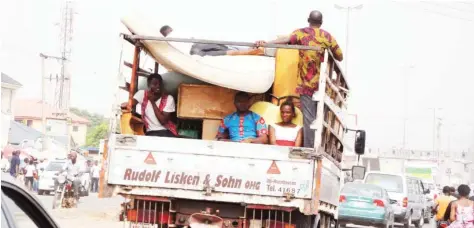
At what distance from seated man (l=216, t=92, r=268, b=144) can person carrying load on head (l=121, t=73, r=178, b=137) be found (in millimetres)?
670

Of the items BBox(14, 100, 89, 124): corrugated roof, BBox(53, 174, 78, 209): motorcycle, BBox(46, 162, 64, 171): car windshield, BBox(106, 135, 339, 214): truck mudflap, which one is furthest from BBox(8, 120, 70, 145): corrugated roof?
BBox(106, 135, 339, 214): truck mudflap

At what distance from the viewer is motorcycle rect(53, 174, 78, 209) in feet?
71.2

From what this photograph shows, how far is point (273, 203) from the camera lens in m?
8.70

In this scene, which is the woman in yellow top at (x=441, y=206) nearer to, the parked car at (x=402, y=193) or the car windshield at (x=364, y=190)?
the car windshield at (x=364, y=190)

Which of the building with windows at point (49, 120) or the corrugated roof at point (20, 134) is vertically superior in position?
the building with windows at point (49, 120)

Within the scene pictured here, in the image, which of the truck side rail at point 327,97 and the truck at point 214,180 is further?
the truck side rail at point 327,97

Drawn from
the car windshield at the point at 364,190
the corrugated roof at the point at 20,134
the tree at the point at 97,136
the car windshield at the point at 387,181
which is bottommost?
the car windshield at the point at 364,190

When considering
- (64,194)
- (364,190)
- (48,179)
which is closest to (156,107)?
(364,190)

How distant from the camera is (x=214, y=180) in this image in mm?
8734

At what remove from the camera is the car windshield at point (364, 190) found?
2094 centimetres

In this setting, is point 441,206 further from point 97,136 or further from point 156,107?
point 97,136

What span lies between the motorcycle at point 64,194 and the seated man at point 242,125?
12.8m

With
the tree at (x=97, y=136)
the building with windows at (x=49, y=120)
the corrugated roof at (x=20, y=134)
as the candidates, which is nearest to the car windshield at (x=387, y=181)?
the building with windows at (x=49, y=120)

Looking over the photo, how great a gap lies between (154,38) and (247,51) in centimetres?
124
